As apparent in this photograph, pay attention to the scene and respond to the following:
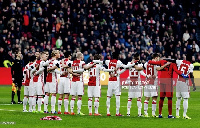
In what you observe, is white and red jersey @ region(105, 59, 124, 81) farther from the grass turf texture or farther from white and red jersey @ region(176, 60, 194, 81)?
white and red jersey @ region(176, 60, 194, 81)

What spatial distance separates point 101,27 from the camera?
45969 mm

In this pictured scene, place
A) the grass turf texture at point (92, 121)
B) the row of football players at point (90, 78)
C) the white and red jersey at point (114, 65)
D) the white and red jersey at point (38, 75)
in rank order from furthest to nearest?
the white and red jersey at point (38, 75), the white and red jersey at point (114, 65), the row of football players at point (90, 78), the grass turf texture at point (92, 121)

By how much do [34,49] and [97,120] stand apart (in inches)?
785

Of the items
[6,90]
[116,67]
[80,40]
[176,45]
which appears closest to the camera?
[116,67]

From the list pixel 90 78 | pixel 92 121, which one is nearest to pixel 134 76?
pixel 90 78

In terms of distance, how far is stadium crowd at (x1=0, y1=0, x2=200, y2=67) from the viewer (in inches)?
1658

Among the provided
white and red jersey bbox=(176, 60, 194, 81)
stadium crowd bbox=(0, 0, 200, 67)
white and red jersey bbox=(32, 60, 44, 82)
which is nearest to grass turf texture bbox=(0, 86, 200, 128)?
white and red jersey bbox=(32, 60, 44, 82)

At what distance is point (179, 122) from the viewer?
20953 millimetres

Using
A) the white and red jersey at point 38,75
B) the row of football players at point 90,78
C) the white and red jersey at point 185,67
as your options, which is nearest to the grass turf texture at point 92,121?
the row of football players at point 90,78

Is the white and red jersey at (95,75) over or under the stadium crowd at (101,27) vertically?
under

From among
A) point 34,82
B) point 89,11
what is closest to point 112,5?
point 89,11

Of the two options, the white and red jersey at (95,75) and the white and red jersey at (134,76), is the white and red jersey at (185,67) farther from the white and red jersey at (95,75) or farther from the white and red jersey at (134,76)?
the white and red jersey at (95,75)

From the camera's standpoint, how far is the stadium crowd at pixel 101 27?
42125 millimetres

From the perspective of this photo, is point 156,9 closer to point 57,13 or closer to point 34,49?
point 57,13
